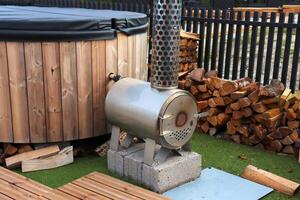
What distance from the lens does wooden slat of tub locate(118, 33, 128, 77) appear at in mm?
4204

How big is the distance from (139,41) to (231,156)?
1.55 meters

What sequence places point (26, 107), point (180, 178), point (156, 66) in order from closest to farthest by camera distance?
point (156, 66)
point (180, 178)
point (26, 107)

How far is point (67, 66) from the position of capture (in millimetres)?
3885

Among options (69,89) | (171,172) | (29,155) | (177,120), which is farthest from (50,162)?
(177,120)

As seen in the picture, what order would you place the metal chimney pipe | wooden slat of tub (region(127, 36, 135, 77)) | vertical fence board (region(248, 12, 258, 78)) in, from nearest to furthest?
the metal chimney pipe < wooden slat of tub (region(127, 36, 135, 77)) < vertical fence board (region(248, 12, 258, 78))

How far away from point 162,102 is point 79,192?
3.13 feet

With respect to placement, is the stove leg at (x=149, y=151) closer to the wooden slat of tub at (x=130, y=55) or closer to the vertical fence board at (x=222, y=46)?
the wooden slat of tub at (x=130, y=55)

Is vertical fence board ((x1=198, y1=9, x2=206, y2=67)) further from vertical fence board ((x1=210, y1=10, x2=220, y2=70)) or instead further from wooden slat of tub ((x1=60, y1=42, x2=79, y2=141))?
wooden slat of tub ((x1=60, y1=42, x2=79, y2=141))

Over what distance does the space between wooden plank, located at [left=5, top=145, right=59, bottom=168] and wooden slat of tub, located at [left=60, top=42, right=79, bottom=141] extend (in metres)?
0.18

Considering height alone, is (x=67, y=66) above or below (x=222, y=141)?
above

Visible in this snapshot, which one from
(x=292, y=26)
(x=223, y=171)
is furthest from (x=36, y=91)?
(x=292, y=26)

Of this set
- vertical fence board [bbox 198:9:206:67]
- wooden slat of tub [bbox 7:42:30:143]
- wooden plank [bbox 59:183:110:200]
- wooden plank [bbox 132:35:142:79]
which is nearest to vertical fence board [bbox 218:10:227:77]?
vertical fence board [bbox 198:9:206:67]

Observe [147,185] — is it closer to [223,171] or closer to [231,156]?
[223,171]

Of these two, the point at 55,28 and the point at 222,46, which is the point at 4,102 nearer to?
the point at 55,28
